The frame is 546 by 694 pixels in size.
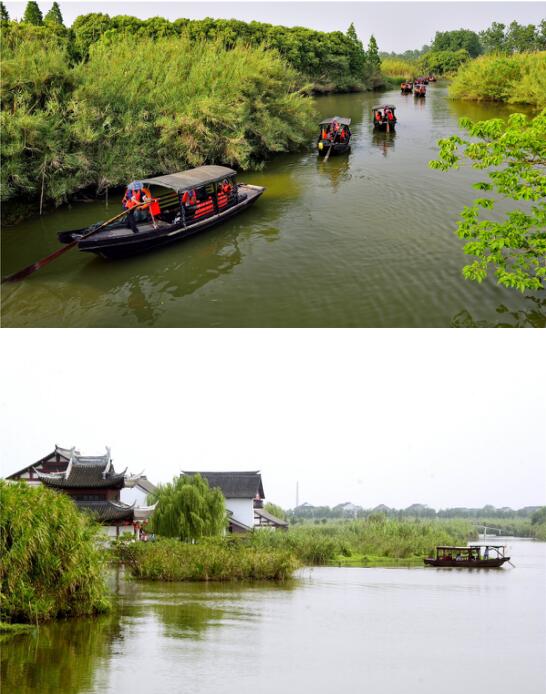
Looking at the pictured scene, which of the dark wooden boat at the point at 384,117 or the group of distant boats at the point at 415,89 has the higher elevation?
the group of distant boats at the point at 415,89

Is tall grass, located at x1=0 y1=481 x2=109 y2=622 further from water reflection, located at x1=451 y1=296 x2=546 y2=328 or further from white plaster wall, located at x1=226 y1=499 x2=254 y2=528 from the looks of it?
white plaster wall, located at x1=226 y1=499 x2=254 y2=528

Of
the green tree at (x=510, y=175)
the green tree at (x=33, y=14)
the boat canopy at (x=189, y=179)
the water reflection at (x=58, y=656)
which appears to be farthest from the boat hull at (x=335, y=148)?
the green tree at (x=33, y=14)

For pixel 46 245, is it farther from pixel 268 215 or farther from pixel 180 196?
pixel 268 215

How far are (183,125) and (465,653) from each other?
1400cm

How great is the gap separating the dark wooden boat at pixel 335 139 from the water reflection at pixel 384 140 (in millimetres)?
1188

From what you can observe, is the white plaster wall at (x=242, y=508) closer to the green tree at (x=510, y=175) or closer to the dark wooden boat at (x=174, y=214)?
the dark wooden boat at (x=174, y=214)

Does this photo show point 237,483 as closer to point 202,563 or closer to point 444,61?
point 202,563

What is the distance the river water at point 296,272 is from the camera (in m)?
10.3

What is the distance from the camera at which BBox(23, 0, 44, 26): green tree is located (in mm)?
33594

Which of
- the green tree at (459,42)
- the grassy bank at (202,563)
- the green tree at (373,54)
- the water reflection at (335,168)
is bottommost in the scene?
the grassy bank at (202,563)

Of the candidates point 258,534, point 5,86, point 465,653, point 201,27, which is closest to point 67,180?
point 5,86

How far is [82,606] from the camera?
8.80 m

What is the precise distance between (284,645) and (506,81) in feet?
107

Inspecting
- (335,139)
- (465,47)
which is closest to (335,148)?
(335,139)
